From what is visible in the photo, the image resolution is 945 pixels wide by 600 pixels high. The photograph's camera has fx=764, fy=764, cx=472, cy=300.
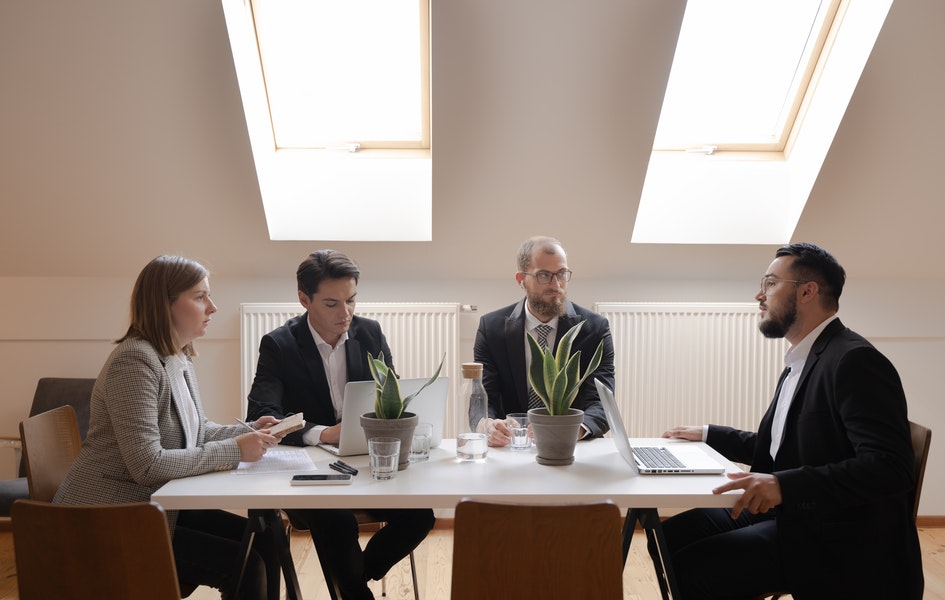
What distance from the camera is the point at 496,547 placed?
60.1 inches

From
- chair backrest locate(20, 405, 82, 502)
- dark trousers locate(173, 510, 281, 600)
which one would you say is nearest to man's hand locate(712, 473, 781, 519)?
dark trousers locate(173, 510, 281, 600)

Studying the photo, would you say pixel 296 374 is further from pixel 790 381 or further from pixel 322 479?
pixel 790 381

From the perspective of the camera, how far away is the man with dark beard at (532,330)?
2949 millimetres

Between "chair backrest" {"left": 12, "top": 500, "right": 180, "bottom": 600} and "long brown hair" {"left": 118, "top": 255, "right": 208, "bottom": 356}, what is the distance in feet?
2.26

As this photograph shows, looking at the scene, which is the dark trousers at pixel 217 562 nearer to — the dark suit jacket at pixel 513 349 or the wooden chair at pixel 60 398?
the dark suit jacket at pixel 513 349

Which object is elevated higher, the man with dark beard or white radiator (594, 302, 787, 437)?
the man with dark beard

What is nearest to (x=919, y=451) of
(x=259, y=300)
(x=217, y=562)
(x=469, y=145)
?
(x=217, y=562)

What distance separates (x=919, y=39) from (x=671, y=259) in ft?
4.73

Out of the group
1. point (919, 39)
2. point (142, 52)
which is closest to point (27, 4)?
point (142, 52)

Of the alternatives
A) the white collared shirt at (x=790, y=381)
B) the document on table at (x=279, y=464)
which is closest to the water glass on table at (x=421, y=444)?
the document on table at (x=279, y=464)

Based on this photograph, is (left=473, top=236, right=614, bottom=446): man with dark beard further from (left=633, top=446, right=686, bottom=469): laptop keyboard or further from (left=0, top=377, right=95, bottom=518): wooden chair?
(left=0, top=377, right=95, bottom=518): wooden chair

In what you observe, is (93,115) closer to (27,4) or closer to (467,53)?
(27,4)

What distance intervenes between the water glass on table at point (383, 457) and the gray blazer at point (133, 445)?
394 millimetres

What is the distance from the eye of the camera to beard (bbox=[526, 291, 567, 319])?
2989 mm
